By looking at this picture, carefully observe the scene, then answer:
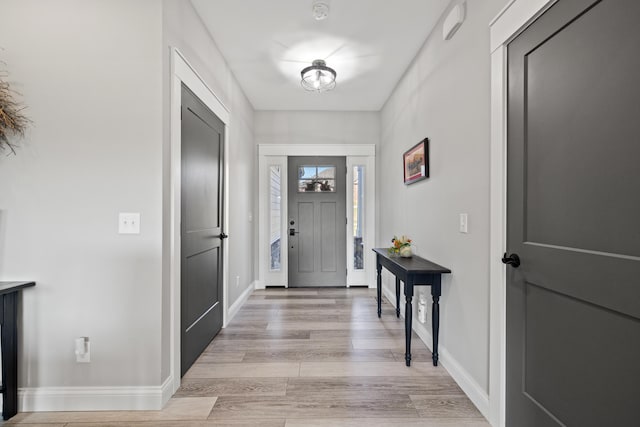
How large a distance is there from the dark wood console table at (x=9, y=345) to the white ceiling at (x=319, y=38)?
86.2 inches

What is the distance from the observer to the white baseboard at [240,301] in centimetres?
326

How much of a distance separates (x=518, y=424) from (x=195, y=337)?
2.10m

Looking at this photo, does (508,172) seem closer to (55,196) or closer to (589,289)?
(589,289)

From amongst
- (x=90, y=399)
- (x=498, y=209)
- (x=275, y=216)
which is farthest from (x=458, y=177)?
(x=275, y=216)

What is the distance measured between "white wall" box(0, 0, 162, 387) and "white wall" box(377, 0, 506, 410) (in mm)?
1863

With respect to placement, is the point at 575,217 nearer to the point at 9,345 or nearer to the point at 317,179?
the point at 9,345

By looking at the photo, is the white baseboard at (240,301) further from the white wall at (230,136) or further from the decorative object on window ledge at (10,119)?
the decorative object on window ledge at (10,119)

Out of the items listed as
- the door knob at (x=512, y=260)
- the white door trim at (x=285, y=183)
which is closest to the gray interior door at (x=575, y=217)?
the door knob at (x=512, y=260)

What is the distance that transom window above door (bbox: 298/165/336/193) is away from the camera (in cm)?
459

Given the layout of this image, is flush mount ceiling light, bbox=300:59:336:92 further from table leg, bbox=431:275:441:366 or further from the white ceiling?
table leg, bbox=431:275:441:366

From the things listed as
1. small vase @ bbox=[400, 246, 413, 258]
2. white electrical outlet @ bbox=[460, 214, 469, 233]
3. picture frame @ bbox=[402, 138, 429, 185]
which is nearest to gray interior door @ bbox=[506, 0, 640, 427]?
white electrical outlet @ bbox=[460, 214, 469, 233]

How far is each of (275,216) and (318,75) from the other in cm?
218

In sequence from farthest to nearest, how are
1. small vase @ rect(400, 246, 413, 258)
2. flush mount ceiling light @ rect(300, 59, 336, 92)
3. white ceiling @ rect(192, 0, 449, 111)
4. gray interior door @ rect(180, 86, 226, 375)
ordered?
flush mount ceiling light @ rect(300, 59, 336, 92)
small vase @ rect(400, 246, 413, 258)
white ceiling @ rect(192, 0, 449, 111)
gray interior door @ rect(180, 86, 226, 375)

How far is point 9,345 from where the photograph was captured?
1694mm
